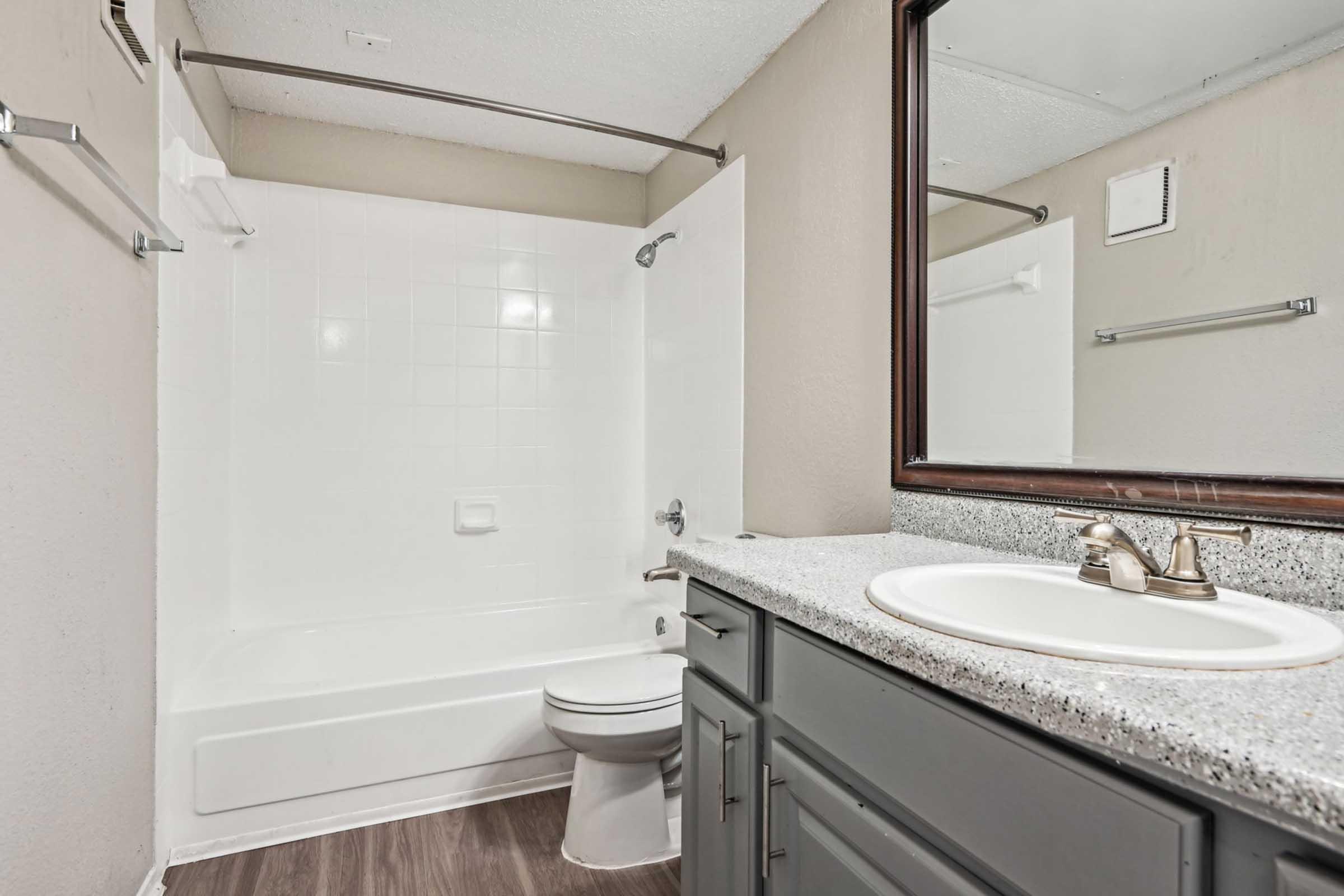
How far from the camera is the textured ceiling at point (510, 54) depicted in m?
1.92

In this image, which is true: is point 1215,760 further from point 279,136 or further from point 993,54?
point 279,136

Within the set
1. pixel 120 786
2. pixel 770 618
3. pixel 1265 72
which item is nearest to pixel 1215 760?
pixel 770 618

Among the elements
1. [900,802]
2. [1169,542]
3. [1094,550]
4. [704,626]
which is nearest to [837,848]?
[900,802]

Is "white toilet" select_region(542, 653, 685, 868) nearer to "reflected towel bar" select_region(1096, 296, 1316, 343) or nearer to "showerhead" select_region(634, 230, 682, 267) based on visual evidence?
"reflected towel bar" select_region(1096, 296, 1316, 343)

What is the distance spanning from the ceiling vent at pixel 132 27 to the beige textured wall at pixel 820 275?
157 centimetres

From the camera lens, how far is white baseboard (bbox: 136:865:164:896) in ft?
5.13

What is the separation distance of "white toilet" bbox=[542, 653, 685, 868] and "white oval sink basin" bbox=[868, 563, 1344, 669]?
960 millimetres

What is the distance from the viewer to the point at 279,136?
2590 mm

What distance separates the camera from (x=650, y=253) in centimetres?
286

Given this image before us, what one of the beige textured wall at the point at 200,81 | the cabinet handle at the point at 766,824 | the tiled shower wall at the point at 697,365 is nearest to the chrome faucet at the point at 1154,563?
the cabinet handle at the point at 766,824

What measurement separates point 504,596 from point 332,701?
39.8 inches

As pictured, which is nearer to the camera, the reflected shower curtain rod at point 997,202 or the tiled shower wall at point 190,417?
the reflected shower curtain rod at point 997,202

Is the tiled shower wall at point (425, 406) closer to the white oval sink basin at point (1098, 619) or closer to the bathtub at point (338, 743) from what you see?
the bathtub at point (338, 743)

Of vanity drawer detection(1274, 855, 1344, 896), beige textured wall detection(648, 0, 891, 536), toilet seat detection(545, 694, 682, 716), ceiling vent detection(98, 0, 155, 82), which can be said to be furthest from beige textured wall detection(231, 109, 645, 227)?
vanity drawer detection(1274, 855, 1344, 896)
